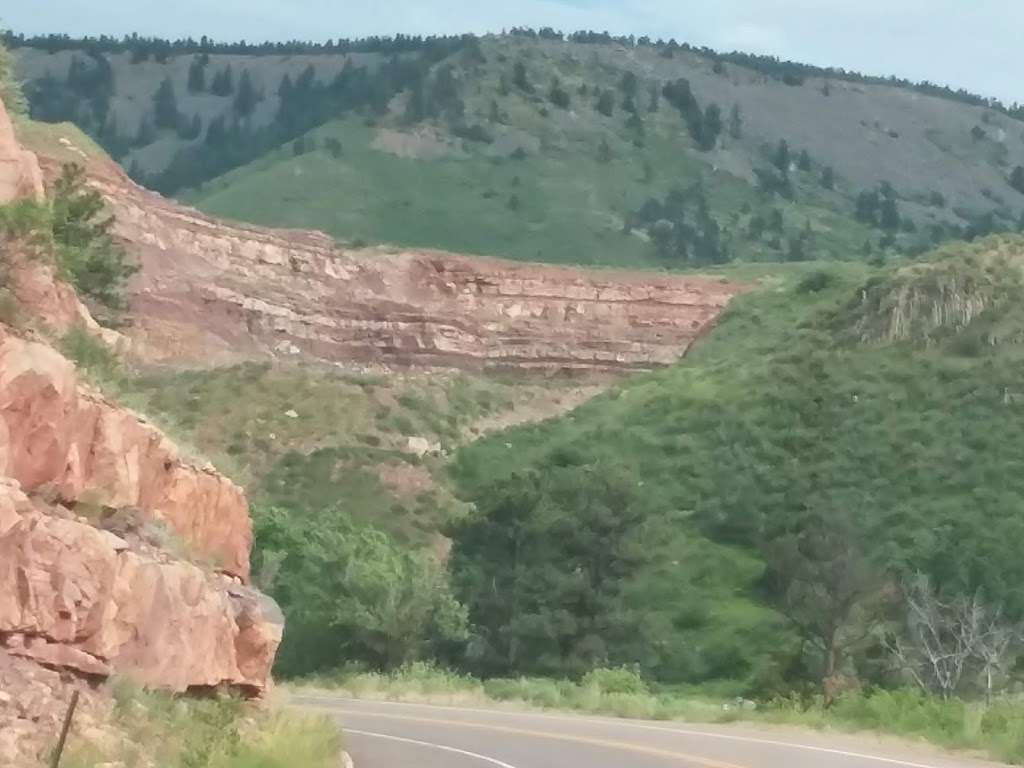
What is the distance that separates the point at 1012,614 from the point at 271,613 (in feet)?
82.7

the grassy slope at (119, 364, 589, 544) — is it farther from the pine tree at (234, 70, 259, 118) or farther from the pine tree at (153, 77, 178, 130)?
the pine tree at (234, 70, 259, 118)

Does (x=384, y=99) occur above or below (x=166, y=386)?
above

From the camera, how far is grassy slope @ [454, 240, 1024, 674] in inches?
1577

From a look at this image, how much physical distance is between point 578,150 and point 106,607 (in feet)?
411

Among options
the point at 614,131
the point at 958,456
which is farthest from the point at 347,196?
the point at 958,456

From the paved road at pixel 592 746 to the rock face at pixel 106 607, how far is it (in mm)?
4861

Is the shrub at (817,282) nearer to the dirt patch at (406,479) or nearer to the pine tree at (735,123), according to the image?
the dirt patch at (406,479)

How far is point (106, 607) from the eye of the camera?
35.0 feet

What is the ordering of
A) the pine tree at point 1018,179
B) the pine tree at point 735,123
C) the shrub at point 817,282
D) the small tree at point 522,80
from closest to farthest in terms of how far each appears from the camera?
the shrub at point 817,282 → the small tree at point 522,80 → the pine tree at point 735,123 → the pine tree at point 1018,179

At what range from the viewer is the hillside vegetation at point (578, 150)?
4552 inches

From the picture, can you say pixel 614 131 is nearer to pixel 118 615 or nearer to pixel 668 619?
pixel 668 619

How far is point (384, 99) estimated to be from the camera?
141m

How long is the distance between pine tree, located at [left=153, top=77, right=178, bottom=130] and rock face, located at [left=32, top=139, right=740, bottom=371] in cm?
12136

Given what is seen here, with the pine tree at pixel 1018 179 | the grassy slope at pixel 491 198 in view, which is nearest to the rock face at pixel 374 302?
the grassy slope at pixel 491 198
